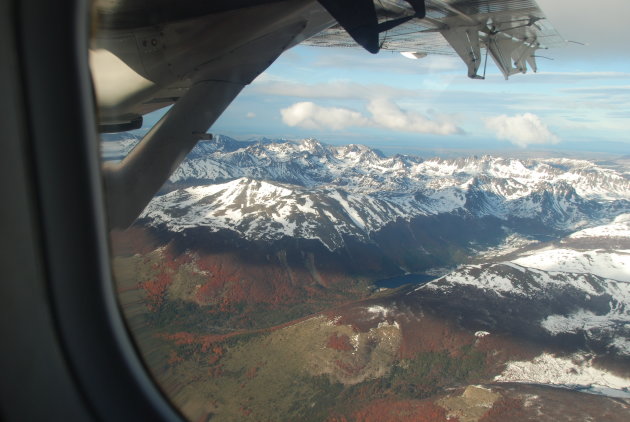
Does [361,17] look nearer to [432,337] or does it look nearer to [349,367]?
[349,367]

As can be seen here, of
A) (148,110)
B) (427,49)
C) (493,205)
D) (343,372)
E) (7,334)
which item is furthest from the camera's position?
(493,205)

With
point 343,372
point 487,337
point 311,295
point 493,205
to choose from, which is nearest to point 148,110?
point 343,372

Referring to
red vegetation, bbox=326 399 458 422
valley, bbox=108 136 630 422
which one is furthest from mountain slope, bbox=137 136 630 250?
red vegetation, bbox=326 399 458 422

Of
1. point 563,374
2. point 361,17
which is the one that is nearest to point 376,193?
point 563,374

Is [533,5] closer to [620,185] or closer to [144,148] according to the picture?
[144,148]

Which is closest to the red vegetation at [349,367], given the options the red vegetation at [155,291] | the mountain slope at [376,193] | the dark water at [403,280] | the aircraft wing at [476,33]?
the mountain slope at [376,193]
